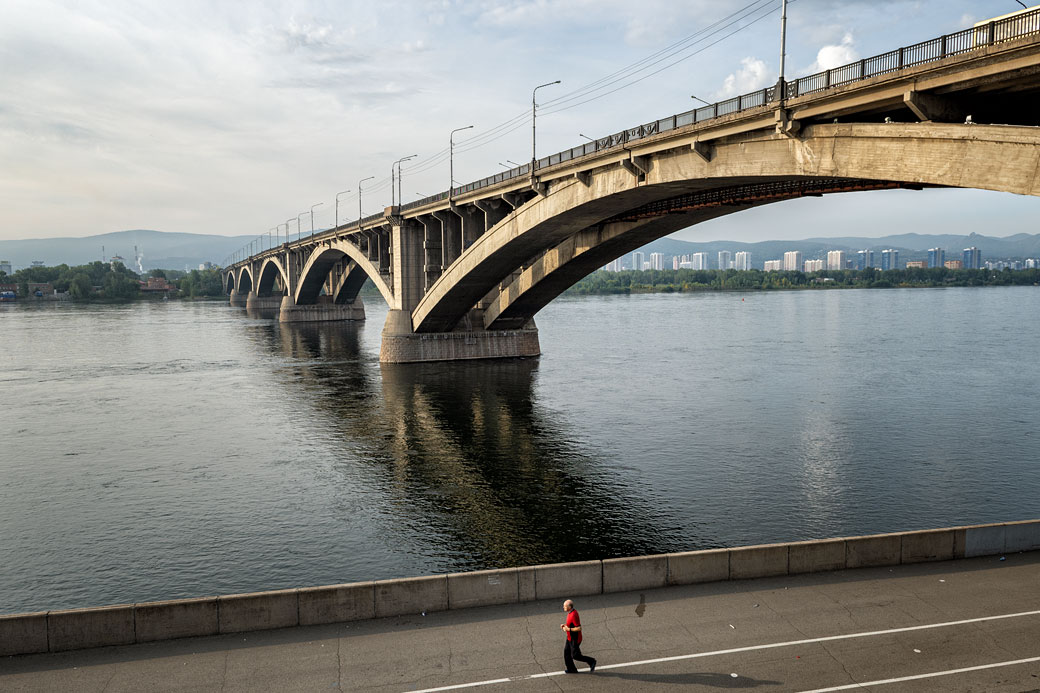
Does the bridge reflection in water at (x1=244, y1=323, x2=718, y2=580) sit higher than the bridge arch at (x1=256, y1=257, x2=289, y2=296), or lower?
lower

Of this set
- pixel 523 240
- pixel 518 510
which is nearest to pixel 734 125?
pixel 518 510

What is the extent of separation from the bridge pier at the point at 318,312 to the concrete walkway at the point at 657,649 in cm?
10085

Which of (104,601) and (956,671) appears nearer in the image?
(956,671)

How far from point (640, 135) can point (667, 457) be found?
14.6 meters

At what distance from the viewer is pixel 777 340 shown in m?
77.1

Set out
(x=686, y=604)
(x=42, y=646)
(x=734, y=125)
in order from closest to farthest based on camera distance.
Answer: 1. (x=42, y=646)
2. (x=686, y=604)
3. (x=734, y=125)

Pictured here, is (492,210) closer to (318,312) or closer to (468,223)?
(468,223)

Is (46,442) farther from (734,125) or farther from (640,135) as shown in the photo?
(734,125)

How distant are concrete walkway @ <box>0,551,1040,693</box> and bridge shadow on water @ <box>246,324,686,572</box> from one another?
6.01 meters

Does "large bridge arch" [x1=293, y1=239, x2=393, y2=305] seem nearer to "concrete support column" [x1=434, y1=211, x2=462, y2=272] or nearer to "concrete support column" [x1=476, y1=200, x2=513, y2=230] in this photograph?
"concrete support column" [x1=434, y1=211, x2=462, y2=272]

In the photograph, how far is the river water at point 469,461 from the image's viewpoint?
20906 mm

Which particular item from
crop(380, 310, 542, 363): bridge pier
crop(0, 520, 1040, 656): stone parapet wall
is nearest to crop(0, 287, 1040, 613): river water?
crop(380, 310, 542, 363): bridge pier

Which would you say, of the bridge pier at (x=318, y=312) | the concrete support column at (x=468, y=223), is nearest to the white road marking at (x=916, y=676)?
the concrete support column at (x=468, y=223)

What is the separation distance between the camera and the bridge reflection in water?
21.3m
